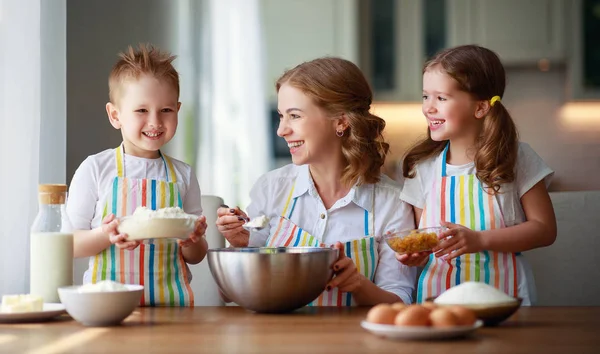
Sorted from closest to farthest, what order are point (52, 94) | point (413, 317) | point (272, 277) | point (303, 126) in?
point (413, 317) → point (272, 277) → point (303, 126) → point (52, 94)

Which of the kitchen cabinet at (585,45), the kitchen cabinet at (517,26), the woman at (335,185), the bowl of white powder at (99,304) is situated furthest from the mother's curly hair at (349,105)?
the kitchen cabinet at (585,45)

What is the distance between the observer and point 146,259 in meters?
2.02

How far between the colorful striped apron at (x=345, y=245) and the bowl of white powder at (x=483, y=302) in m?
0.71

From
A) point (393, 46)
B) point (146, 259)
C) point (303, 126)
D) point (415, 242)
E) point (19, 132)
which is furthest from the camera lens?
point (393, 46)

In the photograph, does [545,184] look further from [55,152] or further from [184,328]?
[55,152]

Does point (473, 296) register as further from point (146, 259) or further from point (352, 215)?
point (146, 259)

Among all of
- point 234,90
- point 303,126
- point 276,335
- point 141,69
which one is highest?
point 234,90

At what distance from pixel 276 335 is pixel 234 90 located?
335 centimetres

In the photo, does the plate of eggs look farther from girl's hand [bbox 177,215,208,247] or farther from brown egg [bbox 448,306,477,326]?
girl's hand [bbox 177,215,208,247]

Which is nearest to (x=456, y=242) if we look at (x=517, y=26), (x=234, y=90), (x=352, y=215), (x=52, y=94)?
(x=352, y=215)

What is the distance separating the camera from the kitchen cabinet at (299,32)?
14.5 ft

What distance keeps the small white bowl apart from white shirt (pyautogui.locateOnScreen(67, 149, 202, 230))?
0.68m

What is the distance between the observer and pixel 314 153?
2.14 meters

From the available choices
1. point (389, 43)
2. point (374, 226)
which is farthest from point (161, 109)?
point (389, 43)
